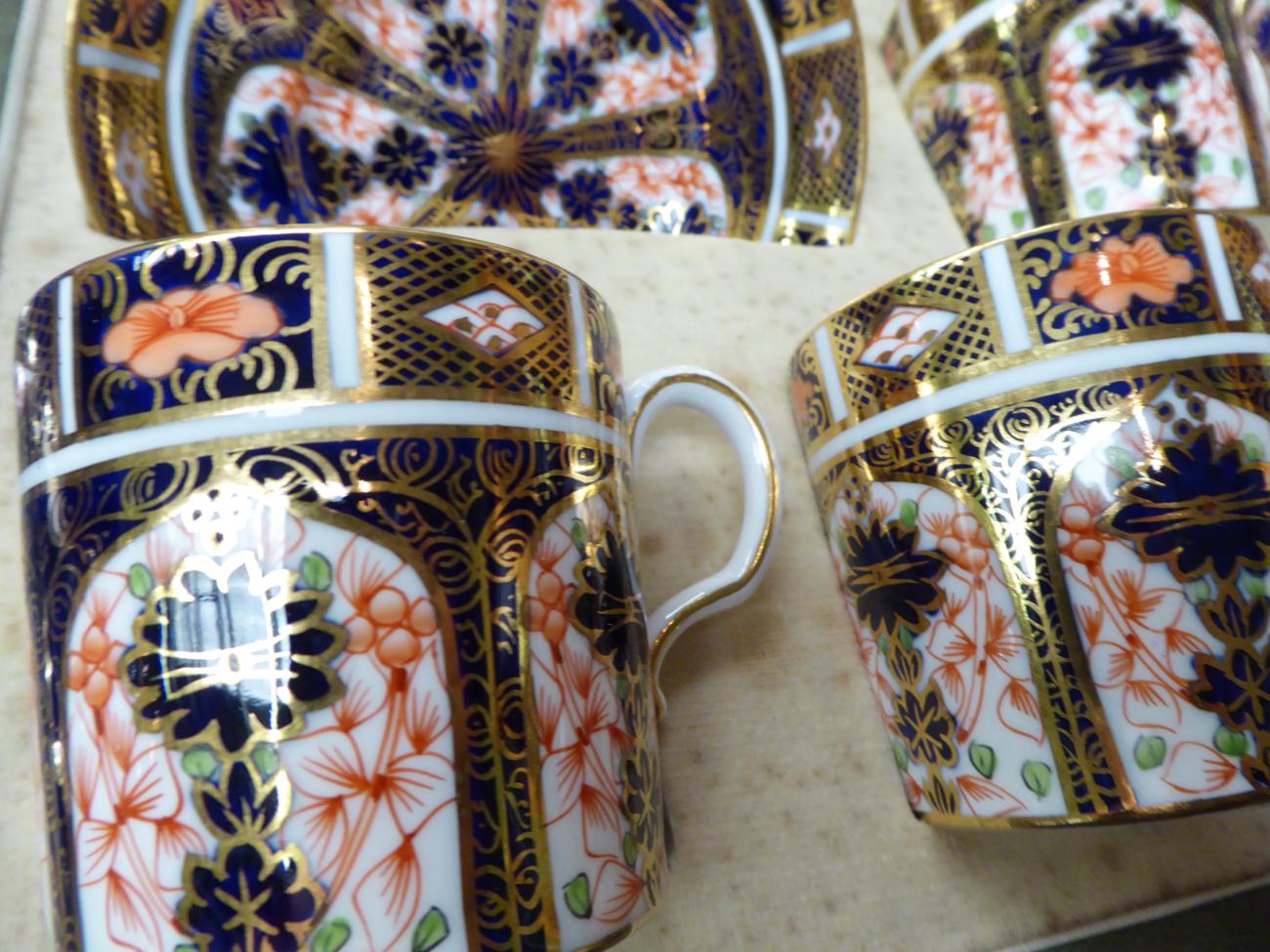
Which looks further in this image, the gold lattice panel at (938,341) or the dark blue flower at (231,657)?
the gold lattice panel at (938,341)

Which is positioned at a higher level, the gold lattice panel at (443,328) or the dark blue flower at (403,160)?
the dark blue flower at (403,160)

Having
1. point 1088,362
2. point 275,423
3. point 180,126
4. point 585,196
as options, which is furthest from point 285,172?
point 1088,362

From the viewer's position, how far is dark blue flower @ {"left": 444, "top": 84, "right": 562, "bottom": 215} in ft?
1.62

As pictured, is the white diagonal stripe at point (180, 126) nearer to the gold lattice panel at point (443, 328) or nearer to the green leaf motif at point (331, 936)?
the gold lattice panel at point (443, 328)

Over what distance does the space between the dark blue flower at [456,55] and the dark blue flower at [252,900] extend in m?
0.40

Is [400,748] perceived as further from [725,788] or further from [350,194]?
[350,194]

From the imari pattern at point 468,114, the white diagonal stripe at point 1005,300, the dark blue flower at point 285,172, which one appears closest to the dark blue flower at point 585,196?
the imari pattern at point 468,114

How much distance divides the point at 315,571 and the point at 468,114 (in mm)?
338

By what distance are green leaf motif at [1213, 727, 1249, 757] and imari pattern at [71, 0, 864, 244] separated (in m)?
0.30

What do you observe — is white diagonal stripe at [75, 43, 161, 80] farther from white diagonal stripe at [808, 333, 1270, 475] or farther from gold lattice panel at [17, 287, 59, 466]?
white diagonal stripe at [808, 333, 1270, 475]

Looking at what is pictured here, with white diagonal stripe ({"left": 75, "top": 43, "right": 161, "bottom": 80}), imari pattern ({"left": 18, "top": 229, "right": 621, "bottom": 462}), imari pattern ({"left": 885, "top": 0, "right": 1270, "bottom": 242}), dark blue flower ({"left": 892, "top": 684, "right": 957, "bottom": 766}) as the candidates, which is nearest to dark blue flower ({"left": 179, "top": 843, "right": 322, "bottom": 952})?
imari pattern ({"left": 18, "top": 229, "right": 621, "bottom": 462})

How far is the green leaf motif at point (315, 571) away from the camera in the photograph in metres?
0.24

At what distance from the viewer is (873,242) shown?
1.68ft

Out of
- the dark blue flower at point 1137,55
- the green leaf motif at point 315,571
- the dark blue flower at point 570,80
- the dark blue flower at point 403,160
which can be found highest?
the dark blue flower at point 570,80
